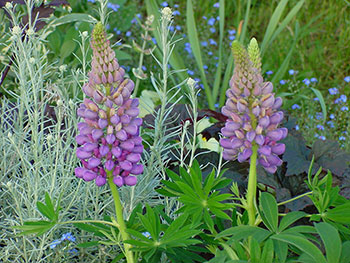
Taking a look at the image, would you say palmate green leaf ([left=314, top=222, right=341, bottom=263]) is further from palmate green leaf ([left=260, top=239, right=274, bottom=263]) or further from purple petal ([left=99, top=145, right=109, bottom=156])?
purple petal ([left=99, top=145, right=109, bottom=156])

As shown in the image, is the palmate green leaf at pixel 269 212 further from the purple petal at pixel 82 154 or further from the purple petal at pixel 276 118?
the purple petal at pixel 82 154

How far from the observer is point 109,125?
1349mm

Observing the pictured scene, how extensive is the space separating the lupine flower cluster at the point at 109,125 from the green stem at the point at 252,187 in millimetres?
296

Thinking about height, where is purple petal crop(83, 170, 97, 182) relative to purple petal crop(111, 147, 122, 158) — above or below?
below

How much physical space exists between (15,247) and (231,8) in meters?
3.92

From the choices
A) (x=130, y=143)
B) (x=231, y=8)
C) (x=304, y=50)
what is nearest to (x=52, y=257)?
(x=130, y=143)

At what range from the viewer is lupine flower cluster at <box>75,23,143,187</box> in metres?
1.32

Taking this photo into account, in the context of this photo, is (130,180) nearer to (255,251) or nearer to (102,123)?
(102,123)

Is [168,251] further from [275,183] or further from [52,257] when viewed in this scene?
[275,183]

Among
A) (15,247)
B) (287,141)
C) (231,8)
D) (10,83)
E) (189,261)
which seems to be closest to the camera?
(189,261)

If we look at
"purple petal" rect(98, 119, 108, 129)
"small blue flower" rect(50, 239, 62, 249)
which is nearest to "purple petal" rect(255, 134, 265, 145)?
"purple petal" rect(98, 119, 108, 129)

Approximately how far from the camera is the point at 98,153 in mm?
1352

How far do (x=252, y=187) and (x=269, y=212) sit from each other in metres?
0.08

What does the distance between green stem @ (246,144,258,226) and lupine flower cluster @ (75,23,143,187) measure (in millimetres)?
296
